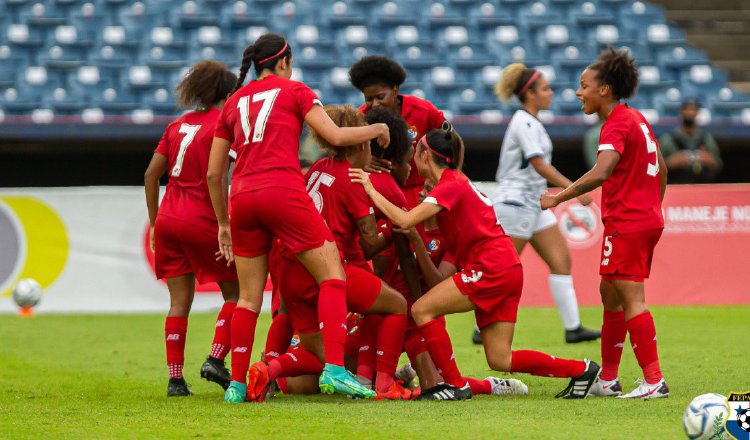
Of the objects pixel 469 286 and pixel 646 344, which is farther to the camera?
pixel 469 286

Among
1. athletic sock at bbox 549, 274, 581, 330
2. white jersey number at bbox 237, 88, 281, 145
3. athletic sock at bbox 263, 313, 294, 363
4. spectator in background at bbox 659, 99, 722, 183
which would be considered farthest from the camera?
spectator in background at bbox 659, 99, 722, 183

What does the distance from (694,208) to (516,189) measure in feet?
12.7

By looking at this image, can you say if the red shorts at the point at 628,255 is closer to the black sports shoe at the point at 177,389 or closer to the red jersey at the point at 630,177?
the red jersey at the point at 630,177

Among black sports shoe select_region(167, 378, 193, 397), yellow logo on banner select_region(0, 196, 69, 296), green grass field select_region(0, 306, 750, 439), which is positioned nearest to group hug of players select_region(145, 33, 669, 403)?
black sports shoe select_region(167, 378, 193, 397)

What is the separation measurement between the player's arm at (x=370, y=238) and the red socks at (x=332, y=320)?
0.41 metres

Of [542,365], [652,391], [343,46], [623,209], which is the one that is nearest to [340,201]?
[542,365]

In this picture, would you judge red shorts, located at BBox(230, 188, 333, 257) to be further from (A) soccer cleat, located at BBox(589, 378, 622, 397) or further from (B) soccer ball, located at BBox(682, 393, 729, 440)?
(B) soccer ball, located at BBox(682, 393, 729, 440)

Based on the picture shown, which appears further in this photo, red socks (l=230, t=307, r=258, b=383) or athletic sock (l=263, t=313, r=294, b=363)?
athletic sock (l=263, t=313, r=294, b=363)

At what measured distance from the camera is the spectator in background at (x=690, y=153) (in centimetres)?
1327

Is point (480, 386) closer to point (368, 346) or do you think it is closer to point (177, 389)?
point (368, 346)

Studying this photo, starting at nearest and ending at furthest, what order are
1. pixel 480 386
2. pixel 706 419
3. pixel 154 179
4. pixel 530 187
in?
1. pixel 706 419
2. pixel 480 386
3. pixel 154 179
4. pixel 530 187

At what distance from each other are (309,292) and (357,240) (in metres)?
0.41

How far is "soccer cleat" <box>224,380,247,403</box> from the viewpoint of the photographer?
5.88 meters

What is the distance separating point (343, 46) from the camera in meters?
16.1
